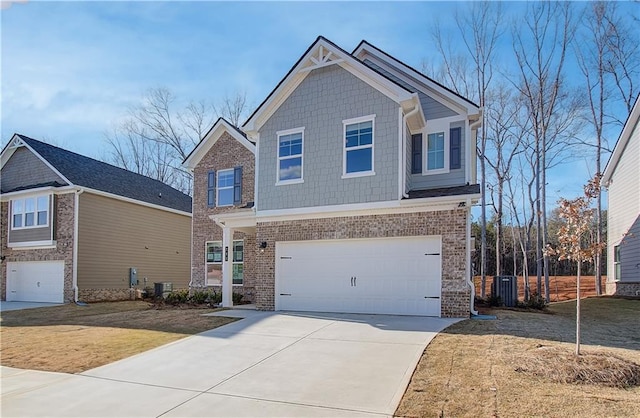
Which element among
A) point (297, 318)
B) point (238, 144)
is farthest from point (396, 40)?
point (297, 318)

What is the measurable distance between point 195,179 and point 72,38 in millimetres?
13294

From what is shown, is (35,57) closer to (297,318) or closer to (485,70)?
(297,318)

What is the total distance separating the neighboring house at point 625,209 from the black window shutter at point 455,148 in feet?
28.7

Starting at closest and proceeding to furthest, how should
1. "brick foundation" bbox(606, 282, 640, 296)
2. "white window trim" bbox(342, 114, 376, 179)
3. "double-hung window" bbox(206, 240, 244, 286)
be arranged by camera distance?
"white window trim" bbox(342, 114, 376, 179) < "double-hung window" bbox(206, 240, 244, 286) < "brick foundation" bbox(606, 282, 640, 296)

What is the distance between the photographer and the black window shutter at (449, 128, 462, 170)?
13.2 metres

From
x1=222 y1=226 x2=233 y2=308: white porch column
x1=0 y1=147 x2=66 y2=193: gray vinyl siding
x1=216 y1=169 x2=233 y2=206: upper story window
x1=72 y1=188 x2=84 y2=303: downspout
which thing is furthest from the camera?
x1=0 y1=147 x2=66 y2=193: gray vinyl siding

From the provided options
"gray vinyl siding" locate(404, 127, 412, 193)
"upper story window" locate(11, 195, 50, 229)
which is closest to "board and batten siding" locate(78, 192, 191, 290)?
"upper story window" locate(11, 195, 50, 229)

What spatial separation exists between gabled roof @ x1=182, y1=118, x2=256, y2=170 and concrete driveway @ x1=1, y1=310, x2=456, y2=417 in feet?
33.7

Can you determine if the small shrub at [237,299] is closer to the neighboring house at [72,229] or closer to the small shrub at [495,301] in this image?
the neighboring house at [72,229]

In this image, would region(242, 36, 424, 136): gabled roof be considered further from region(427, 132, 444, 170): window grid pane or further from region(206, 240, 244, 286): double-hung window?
region(206, 240, 244, 286): double-hung window

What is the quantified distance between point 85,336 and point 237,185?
30.8 ft

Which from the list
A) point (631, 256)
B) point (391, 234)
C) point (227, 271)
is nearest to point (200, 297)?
point (227, 271)

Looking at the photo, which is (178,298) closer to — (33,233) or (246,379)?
(33,233)

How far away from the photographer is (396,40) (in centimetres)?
1603
